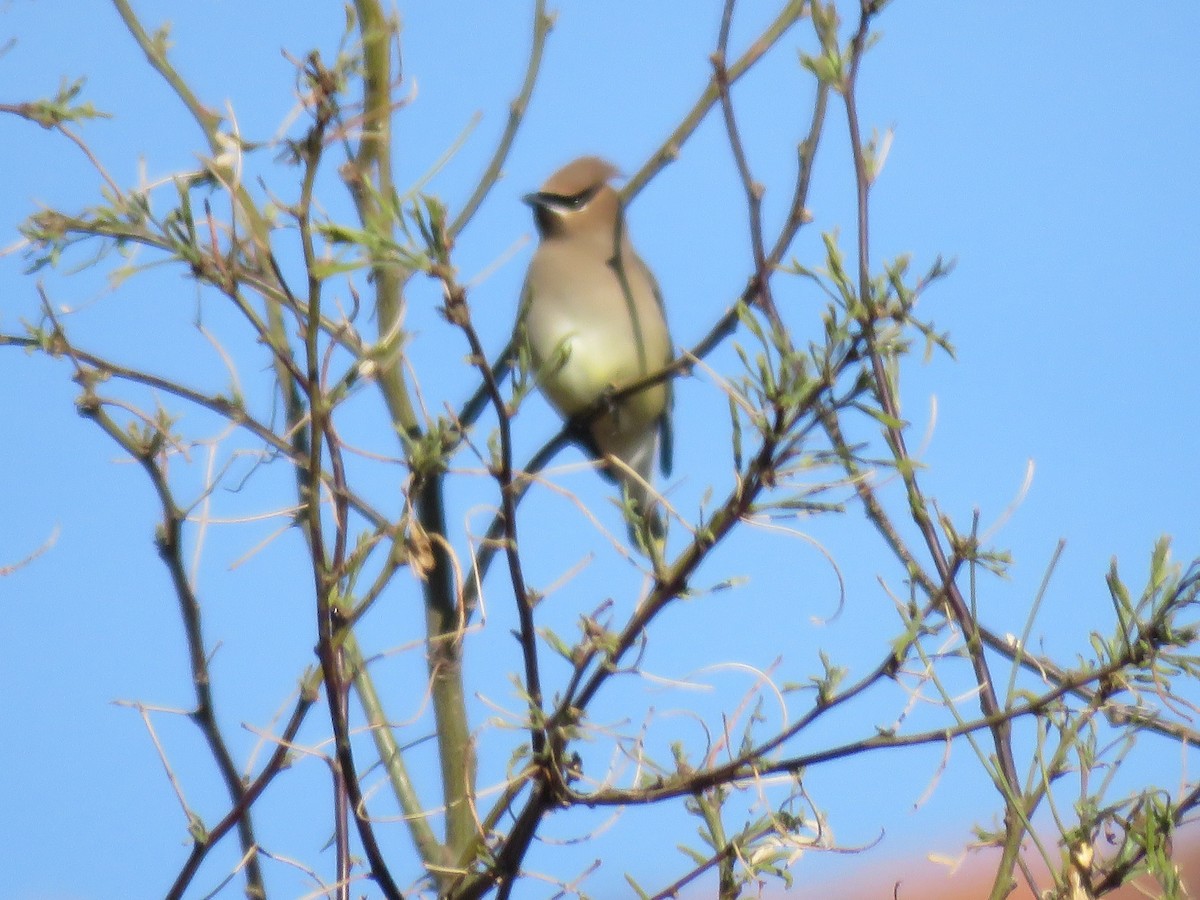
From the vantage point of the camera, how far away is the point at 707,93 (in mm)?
2277

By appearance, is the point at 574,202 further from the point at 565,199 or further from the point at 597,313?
the point at 597,313

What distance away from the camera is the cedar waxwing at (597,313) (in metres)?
3.46

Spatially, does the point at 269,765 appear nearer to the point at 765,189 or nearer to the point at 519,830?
the point at 519,830

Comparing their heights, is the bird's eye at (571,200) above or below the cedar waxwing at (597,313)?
above

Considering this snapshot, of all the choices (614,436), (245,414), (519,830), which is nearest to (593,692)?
(519,830)

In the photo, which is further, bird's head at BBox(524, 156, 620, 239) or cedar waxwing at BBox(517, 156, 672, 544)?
bird's head at BBox(524, 156, 620, 239)

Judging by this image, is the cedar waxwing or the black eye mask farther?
the black eye mask

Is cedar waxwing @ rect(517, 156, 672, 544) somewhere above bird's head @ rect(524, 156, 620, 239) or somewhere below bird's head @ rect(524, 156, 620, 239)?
below

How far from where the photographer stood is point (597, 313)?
138 inches

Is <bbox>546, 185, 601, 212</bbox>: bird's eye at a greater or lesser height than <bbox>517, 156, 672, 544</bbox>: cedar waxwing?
greater

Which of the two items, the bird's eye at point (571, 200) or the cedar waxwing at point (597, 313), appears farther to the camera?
the bird's eye at point (571, 200)

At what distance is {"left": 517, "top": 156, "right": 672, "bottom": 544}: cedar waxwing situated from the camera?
136 inches

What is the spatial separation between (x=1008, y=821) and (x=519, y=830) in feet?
1.58

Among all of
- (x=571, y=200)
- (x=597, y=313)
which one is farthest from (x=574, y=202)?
(x=597, y=313)
